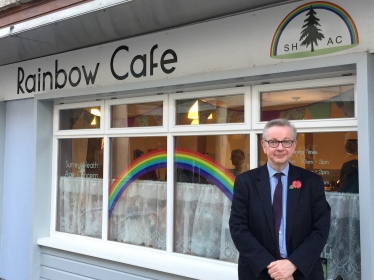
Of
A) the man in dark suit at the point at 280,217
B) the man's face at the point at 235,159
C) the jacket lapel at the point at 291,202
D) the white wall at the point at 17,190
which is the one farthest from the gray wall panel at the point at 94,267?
the jacket lapel at the point at 291,202

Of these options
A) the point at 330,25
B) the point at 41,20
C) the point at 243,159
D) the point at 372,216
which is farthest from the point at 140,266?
the point at 330,25

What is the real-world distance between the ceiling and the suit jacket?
1650 mm

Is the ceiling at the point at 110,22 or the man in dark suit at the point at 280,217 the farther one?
the ceiling at the point at 110,22

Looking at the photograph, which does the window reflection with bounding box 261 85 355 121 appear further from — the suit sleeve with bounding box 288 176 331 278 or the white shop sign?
the suit sleeve with bounding box 288 176 331 278

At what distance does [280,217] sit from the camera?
2.57m

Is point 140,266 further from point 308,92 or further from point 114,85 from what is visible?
point 308,92

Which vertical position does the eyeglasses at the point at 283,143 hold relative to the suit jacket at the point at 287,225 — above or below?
above

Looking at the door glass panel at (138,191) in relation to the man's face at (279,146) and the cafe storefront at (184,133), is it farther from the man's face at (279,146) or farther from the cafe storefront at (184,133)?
the man's face at (279,146)

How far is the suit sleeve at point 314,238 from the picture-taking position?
245 cm

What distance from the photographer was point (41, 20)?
4.03 m

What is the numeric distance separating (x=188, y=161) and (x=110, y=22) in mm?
1571

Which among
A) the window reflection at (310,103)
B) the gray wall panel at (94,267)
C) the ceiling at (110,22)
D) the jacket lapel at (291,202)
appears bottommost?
the gray wall panel at (94,267)

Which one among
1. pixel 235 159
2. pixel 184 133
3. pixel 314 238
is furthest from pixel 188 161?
pixel 314 238

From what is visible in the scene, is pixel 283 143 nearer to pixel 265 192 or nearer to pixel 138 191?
pixel 265 192
